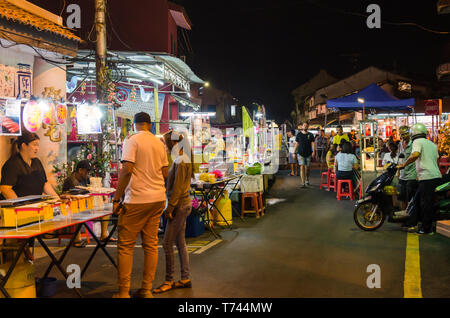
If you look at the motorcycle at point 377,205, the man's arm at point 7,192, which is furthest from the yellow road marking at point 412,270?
the man's arm at point 7,192

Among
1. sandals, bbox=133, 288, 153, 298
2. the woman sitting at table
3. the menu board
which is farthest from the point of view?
the woman sitting at table

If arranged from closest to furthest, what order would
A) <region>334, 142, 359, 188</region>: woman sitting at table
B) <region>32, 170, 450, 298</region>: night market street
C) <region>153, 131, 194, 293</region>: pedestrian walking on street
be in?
<region>32, 170, 450, 298</region>: night market street < <region>153, 131, 194, 293</region>: pedestrian walking on street < <region>334, 142, 359, 188</region>: woman sitting at table

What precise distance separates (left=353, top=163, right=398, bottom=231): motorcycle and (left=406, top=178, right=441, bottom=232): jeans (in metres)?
0.45

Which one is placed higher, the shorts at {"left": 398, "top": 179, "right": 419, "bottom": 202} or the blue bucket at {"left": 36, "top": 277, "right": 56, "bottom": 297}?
the shorts at {"left": 398, "top": 179, "right": 419, "bottom": 202}

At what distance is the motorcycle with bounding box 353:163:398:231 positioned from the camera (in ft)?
28.8

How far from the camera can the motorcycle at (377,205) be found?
8.79 meters

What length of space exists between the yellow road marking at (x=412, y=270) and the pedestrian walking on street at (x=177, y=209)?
278cm

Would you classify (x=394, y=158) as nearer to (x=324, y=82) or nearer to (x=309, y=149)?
(x=309, y=149)

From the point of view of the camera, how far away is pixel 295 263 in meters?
6.61

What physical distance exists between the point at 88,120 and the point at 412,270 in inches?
261

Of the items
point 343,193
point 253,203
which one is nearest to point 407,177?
point 253,203

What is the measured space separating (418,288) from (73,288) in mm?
4367

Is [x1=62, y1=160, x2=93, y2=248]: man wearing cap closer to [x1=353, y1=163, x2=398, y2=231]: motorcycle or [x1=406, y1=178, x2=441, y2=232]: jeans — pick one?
[x1=353, y1=163, x2=398, y2=231]: motorcycle

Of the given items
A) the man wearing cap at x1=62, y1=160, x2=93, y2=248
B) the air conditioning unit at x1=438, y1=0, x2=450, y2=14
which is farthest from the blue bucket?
the air conditioning unit at x1=438, y1=0, x2=450, y2=14
